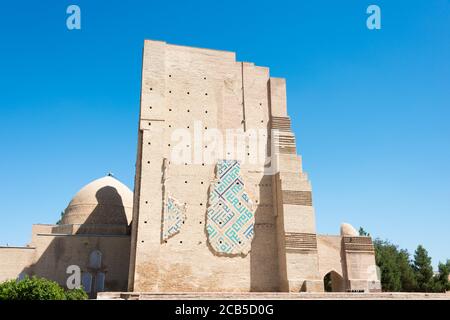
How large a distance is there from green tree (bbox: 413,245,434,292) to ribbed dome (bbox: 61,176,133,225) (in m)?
18.7

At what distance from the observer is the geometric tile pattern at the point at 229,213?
1517cm

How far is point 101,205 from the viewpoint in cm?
2075

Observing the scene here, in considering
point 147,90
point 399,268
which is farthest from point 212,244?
point 399,268

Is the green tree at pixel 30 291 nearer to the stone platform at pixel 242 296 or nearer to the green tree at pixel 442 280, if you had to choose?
the stone platform at pixel 242 296

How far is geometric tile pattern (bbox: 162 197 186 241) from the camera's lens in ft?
48.3

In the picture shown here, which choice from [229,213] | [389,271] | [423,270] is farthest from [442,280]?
[229,213]

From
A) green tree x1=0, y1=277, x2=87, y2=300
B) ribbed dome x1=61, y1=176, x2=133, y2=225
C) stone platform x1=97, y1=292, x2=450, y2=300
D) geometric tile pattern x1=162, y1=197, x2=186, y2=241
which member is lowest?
stone platform x1=97, y1=292, x2=450, y2=300

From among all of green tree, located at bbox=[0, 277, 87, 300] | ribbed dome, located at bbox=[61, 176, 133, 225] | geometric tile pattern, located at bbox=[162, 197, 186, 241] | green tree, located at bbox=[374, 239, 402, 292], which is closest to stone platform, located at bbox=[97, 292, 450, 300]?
green tree, located at bbox=[0, 277, 87, 300]

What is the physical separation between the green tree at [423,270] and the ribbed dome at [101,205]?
18.7 meters

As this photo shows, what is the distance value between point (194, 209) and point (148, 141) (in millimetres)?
3079

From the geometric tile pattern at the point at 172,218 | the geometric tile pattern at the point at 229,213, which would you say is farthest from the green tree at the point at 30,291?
the geometric tile pattern at the point at 229,213

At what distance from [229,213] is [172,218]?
2.16m

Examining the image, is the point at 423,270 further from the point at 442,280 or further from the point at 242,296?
the point at 242,296

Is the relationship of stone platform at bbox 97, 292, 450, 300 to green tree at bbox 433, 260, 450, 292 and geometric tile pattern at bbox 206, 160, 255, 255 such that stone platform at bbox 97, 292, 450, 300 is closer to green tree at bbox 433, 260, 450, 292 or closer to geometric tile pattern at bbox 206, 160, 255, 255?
geometric tile pattern at bbox 206, 160, 255, 255
